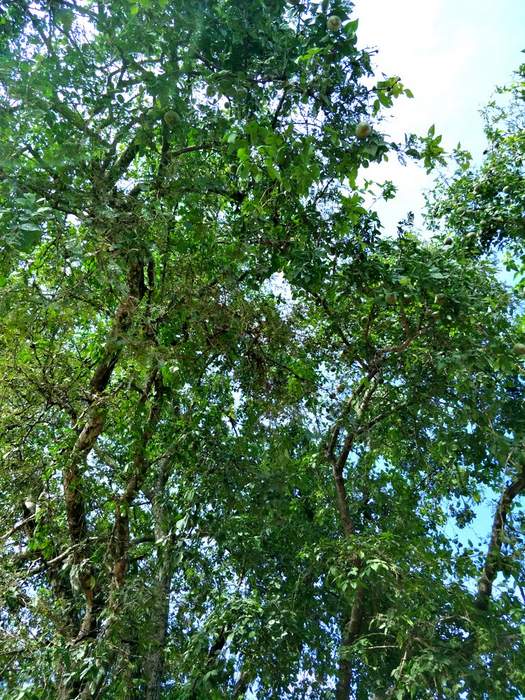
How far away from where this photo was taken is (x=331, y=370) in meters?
5.05

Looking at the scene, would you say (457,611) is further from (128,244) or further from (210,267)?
(128,244)

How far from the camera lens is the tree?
9.36ft

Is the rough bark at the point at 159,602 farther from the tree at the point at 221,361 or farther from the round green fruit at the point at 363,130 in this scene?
the round green fruit at the point at 363,130

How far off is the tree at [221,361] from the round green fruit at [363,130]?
3cm

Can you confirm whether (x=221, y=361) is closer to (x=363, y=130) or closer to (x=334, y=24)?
(x=363, y=130)

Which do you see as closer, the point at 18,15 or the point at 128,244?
the point at 128,244

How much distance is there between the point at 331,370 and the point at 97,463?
6.41 ft

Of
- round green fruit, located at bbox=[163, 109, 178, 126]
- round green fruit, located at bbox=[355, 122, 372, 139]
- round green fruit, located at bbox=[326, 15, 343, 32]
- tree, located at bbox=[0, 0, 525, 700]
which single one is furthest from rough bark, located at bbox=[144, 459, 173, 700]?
round green fruit, located at bbox=[326, 15, 343, 32]

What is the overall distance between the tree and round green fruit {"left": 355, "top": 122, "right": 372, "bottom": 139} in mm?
29

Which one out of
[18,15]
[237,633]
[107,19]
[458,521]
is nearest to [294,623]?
[237,633]

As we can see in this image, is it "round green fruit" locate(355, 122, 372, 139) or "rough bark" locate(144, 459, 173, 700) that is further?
"rough bark" locate(144, 459, 173, 700)

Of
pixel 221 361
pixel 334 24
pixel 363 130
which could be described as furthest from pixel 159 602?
pixel 334 24

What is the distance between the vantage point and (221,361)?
4.26 metres

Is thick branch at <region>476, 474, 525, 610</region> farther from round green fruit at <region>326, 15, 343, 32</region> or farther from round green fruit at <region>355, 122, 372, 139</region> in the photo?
round green fruit at <region>326, 15, 343, 32</region>
